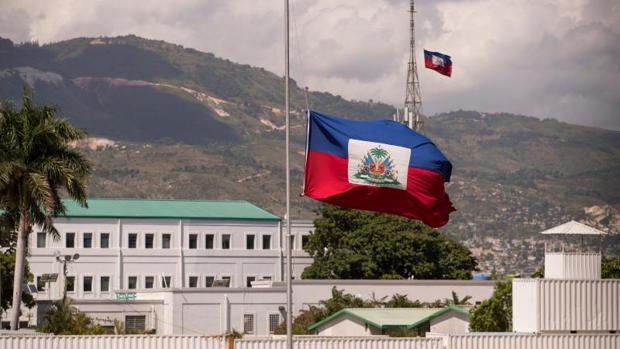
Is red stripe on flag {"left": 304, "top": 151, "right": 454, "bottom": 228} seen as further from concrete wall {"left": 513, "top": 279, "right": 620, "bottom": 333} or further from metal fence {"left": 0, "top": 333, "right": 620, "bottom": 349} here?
metal fence {"left": 0, "top": 333, "right": 620, "bottom": 349}

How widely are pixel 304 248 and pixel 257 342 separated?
85018 mm

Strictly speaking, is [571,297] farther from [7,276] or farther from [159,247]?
[159,247]

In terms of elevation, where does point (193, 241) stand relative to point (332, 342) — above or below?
above

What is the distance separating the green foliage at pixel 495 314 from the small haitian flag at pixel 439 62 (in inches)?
582

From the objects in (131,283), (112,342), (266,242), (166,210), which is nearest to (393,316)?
(112,342)

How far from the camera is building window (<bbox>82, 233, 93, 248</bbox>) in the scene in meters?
146

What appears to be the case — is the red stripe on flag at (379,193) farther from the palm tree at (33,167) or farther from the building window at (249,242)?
the building window at (249,242)

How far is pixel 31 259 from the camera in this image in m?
143

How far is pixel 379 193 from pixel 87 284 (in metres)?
99.8

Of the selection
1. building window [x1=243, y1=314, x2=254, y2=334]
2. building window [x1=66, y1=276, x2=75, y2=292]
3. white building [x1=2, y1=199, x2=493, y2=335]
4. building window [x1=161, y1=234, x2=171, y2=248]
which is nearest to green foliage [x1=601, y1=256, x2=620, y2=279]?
building window [x1=243, y1=314, x2=254, y2=334]

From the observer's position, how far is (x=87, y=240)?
146250mm

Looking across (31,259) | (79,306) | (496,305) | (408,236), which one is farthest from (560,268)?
(31,259)

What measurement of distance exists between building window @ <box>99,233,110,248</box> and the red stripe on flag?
98.5 metres

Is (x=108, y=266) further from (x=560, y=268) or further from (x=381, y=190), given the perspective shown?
(x=381, y=190)
